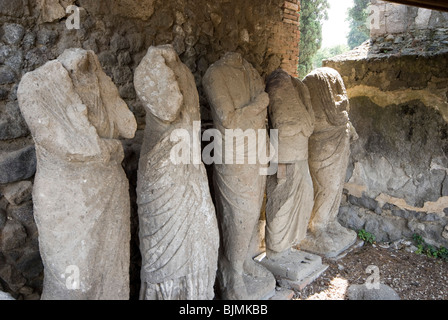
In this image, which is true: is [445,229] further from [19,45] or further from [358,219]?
[19,45]

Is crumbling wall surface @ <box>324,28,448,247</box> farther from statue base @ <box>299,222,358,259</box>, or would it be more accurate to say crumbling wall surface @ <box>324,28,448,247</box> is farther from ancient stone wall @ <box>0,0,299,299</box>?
ancient stone wall @ <box>0,0,299,299</box>

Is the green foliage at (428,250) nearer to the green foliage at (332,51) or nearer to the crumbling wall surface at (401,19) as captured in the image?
the crumbling wall surface at (401,19)

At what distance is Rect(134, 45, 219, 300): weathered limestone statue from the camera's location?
7.85ft

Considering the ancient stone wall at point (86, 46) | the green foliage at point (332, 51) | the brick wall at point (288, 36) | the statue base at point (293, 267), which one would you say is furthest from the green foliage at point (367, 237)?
the green foliage at point (332, 51)

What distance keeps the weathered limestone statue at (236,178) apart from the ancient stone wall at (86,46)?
0.70 m

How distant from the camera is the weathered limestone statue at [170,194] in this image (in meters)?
2.39

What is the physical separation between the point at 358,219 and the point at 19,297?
14.1 feet

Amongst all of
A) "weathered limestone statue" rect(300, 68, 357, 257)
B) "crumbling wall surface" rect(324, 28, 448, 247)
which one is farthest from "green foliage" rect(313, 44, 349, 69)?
"weathered limestone statue" rect(300, 68, 357, 257)

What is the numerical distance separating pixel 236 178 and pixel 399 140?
290 cm

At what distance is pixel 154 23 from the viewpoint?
3359mm

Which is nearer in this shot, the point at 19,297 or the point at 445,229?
the point at 19,297

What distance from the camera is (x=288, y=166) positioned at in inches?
149

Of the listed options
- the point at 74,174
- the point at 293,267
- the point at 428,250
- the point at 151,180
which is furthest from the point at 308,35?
the point at 74,174
